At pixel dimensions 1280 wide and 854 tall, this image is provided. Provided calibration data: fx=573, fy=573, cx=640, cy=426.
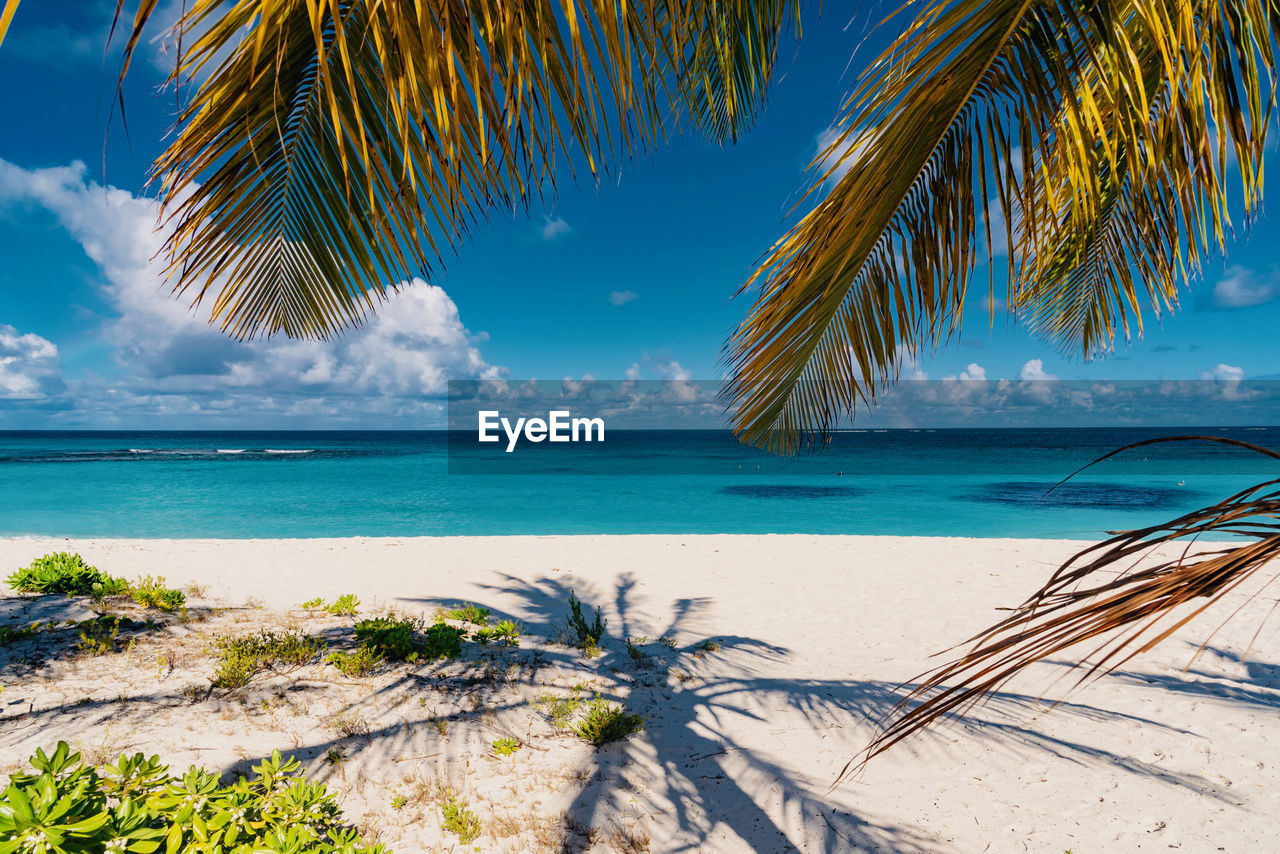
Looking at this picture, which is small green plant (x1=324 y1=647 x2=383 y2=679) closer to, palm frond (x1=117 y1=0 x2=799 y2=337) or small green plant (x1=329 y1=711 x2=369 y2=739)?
small green plant (x1=329 y1=711 x2=369 y2=739)

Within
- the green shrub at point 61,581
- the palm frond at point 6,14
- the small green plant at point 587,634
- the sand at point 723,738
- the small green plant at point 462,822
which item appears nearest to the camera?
the palm frond at point 6,14

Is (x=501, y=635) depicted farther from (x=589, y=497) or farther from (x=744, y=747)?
(x=589, y=497)

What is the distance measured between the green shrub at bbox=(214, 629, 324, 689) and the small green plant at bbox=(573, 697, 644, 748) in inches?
86.8

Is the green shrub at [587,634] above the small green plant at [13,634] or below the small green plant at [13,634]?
below

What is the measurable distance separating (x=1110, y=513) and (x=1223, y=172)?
2419cm

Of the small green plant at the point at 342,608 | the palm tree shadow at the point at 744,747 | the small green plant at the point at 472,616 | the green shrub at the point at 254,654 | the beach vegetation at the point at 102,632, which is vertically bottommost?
the palm tree shadow at the point at 744,747

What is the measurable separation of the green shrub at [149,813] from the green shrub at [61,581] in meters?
4.57

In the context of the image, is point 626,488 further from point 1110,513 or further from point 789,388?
point 789,388

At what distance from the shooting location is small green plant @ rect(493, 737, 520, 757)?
3420mm

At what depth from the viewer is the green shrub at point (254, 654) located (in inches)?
152

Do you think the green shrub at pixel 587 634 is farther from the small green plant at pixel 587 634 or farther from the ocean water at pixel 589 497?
the ocean water at pixel 589 497

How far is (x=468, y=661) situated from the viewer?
14.9 feet

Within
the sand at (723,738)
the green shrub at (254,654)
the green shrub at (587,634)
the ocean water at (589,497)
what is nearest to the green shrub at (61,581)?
the sand at (723,738)

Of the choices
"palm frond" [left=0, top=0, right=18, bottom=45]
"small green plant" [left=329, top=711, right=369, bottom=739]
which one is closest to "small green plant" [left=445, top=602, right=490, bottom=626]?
"small green plant" [left=329, top=711, right=369, bottom=739]
